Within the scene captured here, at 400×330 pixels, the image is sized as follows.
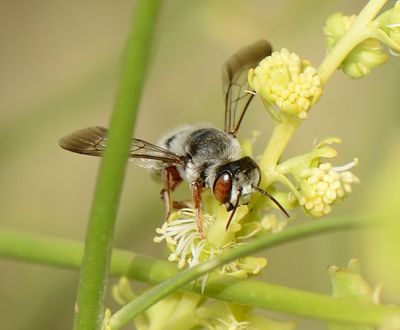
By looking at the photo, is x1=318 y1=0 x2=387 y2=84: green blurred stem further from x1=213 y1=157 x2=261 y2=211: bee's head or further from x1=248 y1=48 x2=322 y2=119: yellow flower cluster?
x1=213 y1=157 x2=261 y2=211: bee's head

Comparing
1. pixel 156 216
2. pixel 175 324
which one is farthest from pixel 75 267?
pixel 156 216

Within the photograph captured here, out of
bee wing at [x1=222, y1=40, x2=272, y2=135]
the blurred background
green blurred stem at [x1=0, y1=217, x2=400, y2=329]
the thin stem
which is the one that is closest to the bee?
bee wing at [x1=222, y1=40, x2=272, y2=135]

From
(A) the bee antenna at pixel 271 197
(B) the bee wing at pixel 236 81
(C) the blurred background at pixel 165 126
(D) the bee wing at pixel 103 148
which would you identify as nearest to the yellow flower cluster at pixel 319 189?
(A) the bee antenna at pixel 271 197

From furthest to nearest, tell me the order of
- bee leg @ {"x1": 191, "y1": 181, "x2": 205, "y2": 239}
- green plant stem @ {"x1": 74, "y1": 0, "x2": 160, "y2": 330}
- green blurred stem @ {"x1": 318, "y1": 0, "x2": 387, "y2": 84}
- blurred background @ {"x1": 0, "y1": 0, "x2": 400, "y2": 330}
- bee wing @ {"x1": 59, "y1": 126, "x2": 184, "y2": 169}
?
blurred background @ {"x1": 0, "y1": 0, "x2": 400, "y2": 330}
bee wing @ {"x1": 59, "y1": 126, "x2": 184, "y2": 169}
bee leg @ {"x1": 191, "y1": 181, "x2": 205, "y2": 239}
green blurred stem @ {"x1": 318, "y1": 0, "x2": 387, "y2": 84}
green plant stem @ {"x1": 74, "y1": 0, "x2": 160, "y2": 330}

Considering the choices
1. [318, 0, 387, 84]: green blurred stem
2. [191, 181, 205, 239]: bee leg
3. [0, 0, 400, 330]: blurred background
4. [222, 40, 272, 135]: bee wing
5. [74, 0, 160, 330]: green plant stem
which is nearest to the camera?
[74, 0, 160, 330]: green plant stem

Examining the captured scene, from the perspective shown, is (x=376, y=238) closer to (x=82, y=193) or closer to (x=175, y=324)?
(x=175, y=324)

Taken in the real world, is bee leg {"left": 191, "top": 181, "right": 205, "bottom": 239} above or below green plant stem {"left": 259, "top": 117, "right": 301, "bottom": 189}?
below
